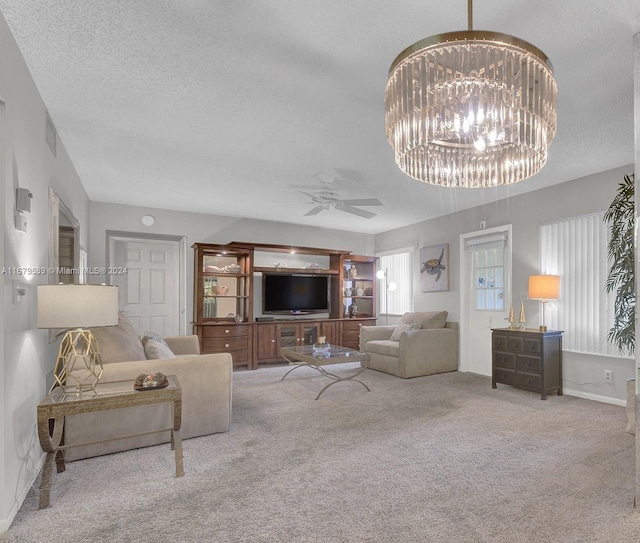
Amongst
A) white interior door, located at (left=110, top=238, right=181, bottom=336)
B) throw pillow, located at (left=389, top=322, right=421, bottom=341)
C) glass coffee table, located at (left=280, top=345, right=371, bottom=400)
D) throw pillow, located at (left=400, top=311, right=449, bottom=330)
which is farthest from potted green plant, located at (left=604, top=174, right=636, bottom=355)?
white interior door, located at (left=110, top=238, right=181, bottom=336)

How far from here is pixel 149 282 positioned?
594 cm

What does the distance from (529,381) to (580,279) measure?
1257 millimetres

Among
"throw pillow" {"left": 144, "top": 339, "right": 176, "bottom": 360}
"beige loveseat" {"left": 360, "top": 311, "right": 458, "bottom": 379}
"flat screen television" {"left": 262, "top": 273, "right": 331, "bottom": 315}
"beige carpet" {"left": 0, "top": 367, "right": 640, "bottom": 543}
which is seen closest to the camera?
"beige carpet" {"left": 0, "top": 367, "right": 640, "bottom": 543}

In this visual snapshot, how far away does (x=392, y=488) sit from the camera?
7.27ft

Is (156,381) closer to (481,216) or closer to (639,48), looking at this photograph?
(639,48)

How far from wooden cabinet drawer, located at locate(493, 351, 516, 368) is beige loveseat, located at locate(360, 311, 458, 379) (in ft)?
3.13

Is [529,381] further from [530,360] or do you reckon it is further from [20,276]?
[20,276]

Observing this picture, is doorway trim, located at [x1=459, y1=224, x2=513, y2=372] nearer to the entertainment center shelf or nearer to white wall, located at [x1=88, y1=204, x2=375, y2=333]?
the entertainment center shelf

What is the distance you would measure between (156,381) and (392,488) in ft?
5.09

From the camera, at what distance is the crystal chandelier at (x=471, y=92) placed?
4.49ft

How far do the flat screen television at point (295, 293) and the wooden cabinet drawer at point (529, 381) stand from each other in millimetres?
3418

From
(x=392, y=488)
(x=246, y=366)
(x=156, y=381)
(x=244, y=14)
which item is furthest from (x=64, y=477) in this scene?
(x=246, y=366)

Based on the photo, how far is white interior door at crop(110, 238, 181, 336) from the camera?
576 centimetres

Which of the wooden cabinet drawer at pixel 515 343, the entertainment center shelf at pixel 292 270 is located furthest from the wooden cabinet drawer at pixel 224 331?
the wooden cabinet drawer at pixel 515 343
